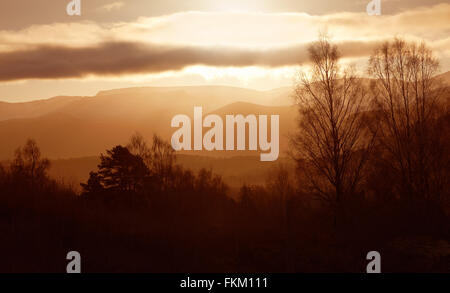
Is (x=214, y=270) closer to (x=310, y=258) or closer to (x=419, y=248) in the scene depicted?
(x=310, y=258)

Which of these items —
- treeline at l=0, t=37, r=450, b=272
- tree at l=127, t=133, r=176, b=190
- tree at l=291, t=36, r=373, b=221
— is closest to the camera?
treeline at l=0, t=37, r=450, b=272

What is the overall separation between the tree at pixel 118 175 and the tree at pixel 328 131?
10455 millimetres

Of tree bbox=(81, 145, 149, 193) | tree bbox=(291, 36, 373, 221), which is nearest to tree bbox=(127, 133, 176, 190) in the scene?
tree bbox=(81, 145, 149, 193)

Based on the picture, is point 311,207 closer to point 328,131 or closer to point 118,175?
point 328,131

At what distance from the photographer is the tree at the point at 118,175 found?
90.4 ft

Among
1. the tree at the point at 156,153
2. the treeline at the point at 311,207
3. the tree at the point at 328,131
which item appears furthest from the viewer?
the tree at the point at 156,153

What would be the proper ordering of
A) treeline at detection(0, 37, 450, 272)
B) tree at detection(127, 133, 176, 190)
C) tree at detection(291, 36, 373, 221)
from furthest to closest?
1. tree at detection(127, 133, 176, 190)
2. tree at detection(291, 36, 373, 221)
3. treeline at detection(0, 37, 450, 272)

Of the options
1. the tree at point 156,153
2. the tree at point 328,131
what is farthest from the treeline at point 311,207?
the tree at point 156,153

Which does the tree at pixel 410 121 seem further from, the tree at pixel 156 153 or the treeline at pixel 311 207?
the tree at pixel 156 153

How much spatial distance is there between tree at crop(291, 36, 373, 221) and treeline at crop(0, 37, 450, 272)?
63 millimetres

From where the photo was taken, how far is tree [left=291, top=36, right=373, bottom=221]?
25438 mm

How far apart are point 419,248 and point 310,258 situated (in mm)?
5543

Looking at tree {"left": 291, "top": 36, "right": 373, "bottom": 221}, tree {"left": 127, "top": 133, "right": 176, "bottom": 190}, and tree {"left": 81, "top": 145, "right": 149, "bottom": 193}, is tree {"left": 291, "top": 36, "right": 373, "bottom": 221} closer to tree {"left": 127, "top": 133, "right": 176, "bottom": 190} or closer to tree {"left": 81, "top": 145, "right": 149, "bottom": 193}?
tree {"left": 81, "top": 145, "right": 149, "bottom": 193}
